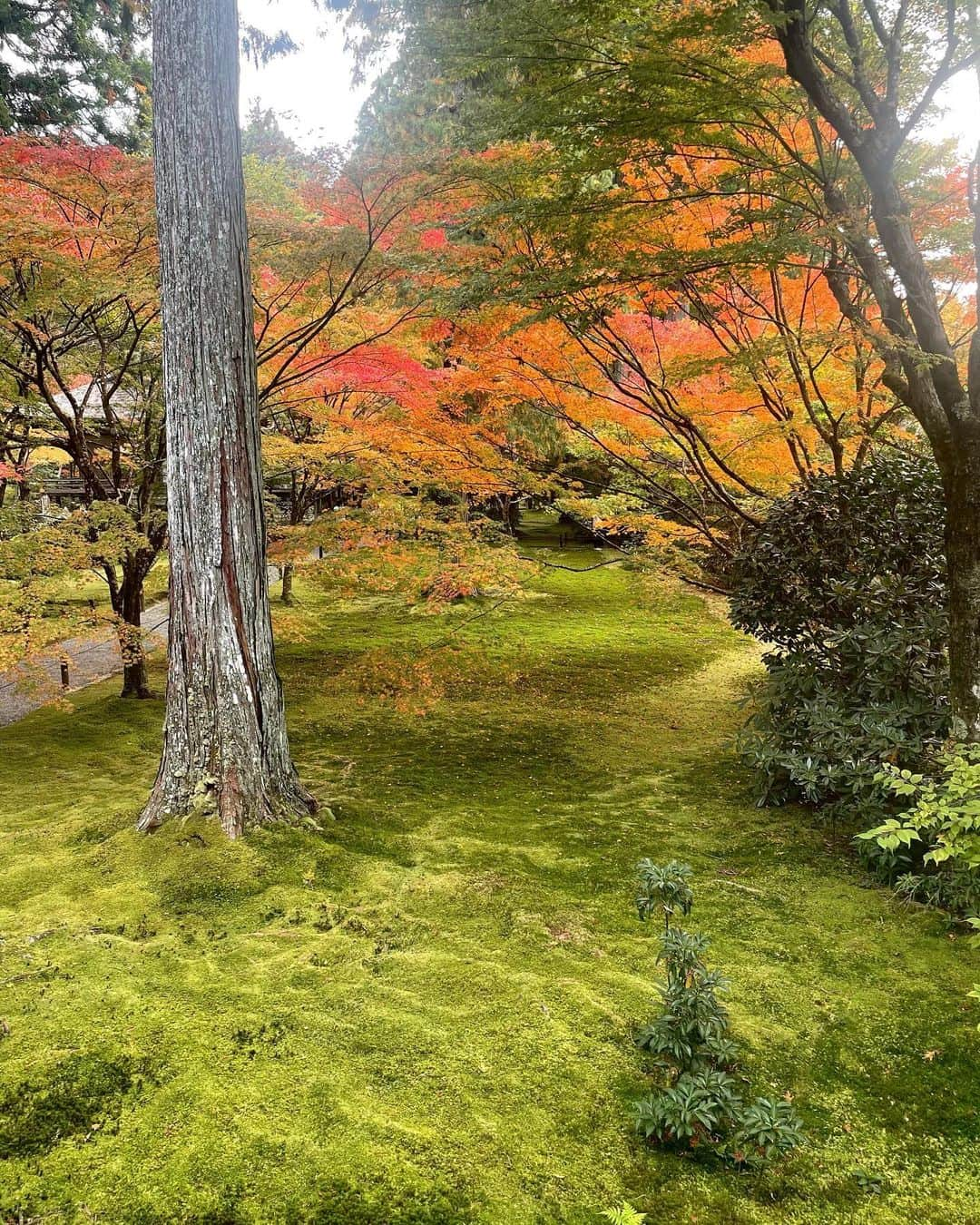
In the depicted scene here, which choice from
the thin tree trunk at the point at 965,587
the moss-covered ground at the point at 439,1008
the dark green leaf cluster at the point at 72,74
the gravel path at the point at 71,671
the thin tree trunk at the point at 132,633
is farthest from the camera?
the dark green leaf cluster at the point at 72,74

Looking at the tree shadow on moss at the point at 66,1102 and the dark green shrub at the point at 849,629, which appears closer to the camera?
the tree shadow on moss at the point at 66,1102

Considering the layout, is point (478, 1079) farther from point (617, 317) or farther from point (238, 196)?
point (617, 317)

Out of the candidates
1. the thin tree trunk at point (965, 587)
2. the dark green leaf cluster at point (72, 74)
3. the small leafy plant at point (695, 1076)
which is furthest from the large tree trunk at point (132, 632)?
the dark green leaf cluster at point (72, 74)

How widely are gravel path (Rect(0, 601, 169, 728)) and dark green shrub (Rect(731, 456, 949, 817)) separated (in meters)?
5.76

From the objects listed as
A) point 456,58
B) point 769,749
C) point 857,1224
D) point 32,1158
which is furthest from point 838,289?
point 32,1158

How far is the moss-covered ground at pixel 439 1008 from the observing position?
209cm

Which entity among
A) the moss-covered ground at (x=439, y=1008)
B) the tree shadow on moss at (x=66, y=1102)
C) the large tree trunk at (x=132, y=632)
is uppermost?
the large tree trunk at (x=132, y=632)

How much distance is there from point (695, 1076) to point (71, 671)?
9.78 meters

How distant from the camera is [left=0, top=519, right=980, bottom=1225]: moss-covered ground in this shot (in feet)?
6.85

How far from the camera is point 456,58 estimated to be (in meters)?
4.12

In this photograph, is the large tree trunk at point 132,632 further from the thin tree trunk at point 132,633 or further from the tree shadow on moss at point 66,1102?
the tree shadow on moss at point 66,1102

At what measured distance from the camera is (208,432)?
4023 mm

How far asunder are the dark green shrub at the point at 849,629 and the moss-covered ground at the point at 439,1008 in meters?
0.50

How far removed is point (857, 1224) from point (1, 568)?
6.99 metres
